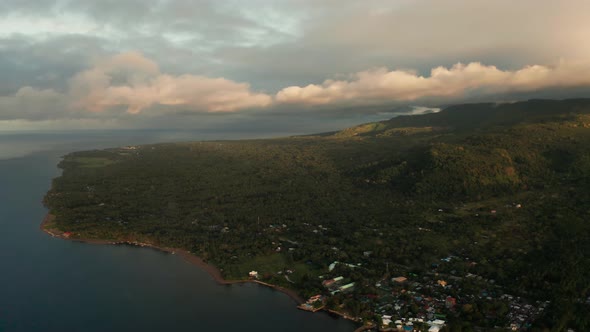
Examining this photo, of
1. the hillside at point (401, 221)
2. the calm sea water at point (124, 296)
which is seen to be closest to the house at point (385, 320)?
the hillside at point (401, 221)

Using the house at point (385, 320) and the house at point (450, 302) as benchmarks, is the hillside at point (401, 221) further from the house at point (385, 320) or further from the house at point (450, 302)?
the house at point (385, 320)

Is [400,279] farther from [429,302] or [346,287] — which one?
[346,287]

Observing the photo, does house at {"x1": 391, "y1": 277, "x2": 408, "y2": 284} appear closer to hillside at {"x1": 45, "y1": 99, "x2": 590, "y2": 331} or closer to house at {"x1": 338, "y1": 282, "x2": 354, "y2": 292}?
hillside at {"x1": 45, "y1": 99, "x2": 590, "y2": 331}

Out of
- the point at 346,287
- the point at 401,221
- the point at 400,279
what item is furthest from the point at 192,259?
the point at 401,221

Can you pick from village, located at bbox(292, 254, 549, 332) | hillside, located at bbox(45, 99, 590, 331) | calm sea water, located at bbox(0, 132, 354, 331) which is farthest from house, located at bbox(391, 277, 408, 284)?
calm sea water, located at bbox(0, 132, 354, 331)

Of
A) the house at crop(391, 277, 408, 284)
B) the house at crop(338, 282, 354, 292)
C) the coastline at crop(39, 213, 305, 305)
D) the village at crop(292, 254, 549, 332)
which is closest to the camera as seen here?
the village at crop(292, 254, 549, 332)

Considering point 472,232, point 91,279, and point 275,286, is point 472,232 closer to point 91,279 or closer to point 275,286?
point 275,286
